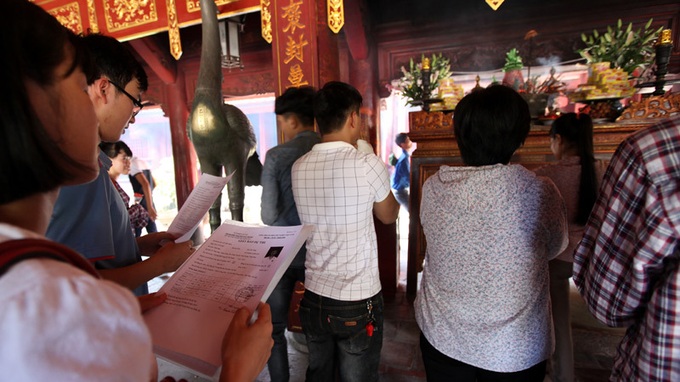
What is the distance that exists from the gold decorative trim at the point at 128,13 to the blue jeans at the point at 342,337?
3552mm

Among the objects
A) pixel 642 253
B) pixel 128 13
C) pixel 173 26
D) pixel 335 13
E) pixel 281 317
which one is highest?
pixel 128 13

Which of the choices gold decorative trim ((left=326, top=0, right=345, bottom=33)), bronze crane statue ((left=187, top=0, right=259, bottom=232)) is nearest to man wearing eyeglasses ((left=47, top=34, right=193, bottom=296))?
bronze crane statue ((left=187, top=0, right=259, bottom=232))

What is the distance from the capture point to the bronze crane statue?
7.13ft

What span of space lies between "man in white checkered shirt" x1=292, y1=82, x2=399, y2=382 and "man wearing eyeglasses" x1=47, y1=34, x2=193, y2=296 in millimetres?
498

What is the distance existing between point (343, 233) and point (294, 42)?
1806 mm

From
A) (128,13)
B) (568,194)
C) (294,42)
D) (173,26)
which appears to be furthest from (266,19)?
(568,194)

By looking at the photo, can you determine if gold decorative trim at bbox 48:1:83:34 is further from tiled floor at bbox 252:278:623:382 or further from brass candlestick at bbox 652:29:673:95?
brass candlestick at bbox 652:29:673:95

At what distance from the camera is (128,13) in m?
3.60

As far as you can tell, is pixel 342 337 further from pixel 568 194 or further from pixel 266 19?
pixel 266 19

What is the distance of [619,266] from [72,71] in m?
0.95

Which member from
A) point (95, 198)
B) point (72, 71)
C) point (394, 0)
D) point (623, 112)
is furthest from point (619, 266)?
point (394, 0)

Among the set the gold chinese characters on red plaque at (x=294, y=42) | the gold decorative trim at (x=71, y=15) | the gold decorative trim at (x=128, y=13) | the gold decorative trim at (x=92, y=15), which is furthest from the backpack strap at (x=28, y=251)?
the gold decorative trim at (x=71, y=15)

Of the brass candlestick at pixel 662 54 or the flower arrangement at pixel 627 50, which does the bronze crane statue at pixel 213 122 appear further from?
the brass candlestick at pixel 662 54

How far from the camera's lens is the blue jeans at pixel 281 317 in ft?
5.46
